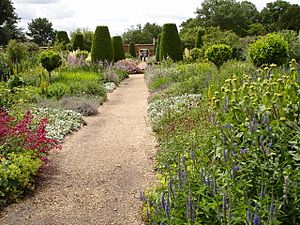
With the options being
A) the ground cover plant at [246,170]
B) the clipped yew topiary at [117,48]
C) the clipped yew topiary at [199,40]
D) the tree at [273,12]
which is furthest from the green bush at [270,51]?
the tree at [273,12]

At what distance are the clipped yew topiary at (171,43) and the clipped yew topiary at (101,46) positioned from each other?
2.82 metres

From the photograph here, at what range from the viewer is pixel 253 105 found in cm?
338

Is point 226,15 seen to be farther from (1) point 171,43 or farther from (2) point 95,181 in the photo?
(2) point 95,181

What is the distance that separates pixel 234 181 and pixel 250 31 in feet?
141

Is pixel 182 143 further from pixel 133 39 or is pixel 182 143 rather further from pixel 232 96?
pixel 133 39

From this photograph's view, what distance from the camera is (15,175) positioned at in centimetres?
446

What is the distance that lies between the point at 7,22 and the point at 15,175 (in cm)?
3930

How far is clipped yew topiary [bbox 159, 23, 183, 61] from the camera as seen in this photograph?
64.4ft

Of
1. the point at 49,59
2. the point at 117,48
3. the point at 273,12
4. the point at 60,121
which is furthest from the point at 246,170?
the point at 273,12

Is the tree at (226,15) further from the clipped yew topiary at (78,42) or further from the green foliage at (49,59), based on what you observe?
the green foliage at (49,59)

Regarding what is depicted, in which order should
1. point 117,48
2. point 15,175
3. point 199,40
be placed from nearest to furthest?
1. point 15,175
2. point 117,48
3. point 199,40

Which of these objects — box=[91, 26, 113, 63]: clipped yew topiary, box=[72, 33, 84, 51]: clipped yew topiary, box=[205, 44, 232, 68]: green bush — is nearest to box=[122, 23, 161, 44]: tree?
box=[72, 33, 84, 51]: clipped yew topiary

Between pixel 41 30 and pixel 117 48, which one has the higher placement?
pixel 41 30

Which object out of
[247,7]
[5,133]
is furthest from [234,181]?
[247,7]
